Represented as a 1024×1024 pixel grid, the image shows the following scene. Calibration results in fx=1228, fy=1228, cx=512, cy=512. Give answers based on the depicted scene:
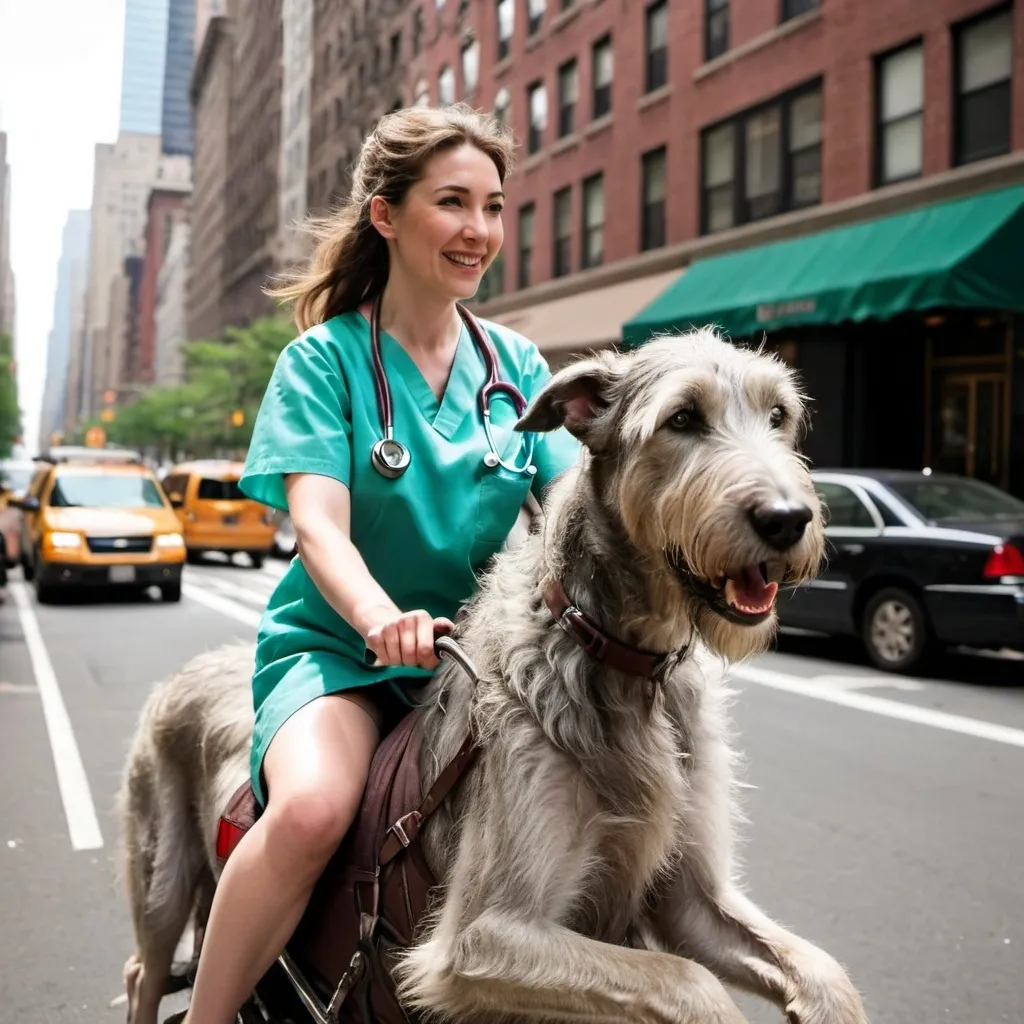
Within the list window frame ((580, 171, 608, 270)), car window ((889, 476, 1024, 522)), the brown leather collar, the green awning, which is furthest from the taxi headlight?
the brown leather collar

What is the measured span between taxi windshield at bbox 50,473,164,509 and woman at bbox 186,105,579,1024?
56.9 feet

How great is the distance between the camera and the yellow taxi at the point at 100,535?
709 inches

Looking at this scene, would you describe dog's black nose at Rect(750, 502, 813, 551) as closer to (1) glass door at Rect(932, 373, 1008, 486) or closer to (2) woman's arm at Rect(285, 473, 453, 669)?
(2) woman's arm at Rect(285, 473, 453, 669)

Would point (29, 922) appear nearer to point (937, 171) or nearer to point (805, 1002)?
point (805, 1002)

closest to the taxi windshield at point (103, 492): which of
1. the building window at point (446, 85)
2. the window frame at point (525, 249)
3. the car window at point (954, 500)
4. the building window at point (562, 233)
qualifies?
the car window at point (954, 500)

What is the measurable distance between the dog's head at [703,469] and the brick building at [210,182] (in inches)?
4081

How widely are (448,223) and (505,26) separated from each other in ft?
117

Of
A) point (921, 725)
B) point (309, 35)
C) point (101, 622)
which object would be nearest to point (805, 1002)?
point (921, 725)

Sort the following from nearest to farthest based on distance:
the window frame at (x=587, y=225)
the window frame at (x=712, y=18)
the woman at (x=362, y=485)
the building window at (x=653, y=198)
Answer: the woman at (x=362, y=485)
the window frame at (x=712, y=18)
the building window at (x=653, y=198)
the window frame at (x=587, y=225)

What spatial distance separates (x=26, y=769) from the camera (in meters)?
7.56

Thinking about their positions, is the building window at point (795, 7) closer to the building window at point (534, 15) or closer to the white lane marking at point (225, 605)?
the building window at point (534, 15)

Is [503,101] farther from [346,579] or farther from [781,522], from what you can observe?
[781,522]

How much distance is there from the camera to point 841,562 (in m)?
12.0

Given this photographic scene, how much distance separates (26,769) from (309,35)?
70013 mm
